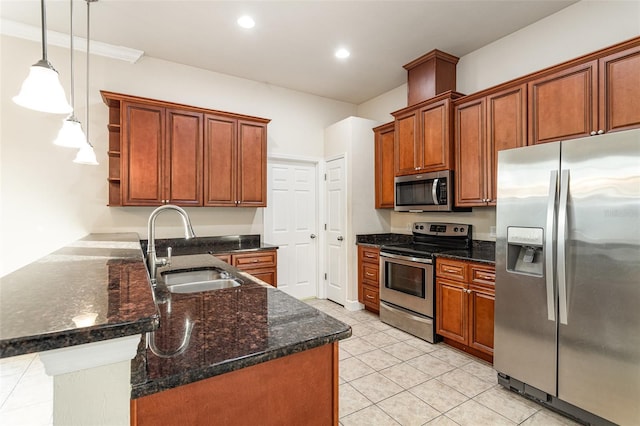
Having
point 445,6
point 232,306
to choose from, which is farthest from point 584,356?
point 445,6

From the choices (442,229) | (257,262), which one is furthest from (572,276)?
(257,262)

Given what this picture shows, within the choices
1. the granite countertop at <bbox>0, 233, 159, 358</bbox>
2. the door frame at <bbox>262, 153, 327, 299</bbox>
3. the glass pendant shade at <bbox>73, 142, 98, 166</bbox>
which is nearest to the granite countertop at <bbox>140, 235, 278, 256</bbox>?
the door frame at <bbox>262, 153, 327, 299</bbox>

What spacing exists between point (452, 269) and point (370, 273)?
1287 mm

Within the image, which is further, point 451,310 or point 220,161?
point 220,161

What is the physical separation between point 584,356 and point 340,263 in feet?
9.35

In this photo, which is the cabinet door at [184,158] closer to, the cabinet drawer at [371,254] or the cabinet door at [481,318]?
the cabinet drawer at [371,254]

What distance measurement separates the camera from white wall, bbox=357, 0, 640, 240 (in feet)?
8.14

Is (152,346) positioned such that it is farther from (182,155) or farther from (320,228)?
(320,228)

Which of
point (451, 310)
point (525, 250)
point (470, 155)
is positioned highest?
point (470, 155)

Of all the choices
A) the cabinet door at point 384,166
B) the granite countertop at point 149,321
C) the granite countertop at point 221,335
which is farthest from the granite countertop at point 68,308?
the cabinet door at point 384,166

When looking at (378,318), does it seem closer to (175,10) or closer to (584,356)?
(584,356)

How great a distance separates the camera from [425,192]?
356 cm

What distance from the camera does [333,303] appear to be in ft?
15.1

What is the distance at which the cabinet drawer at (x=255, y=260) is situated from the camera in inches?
139
